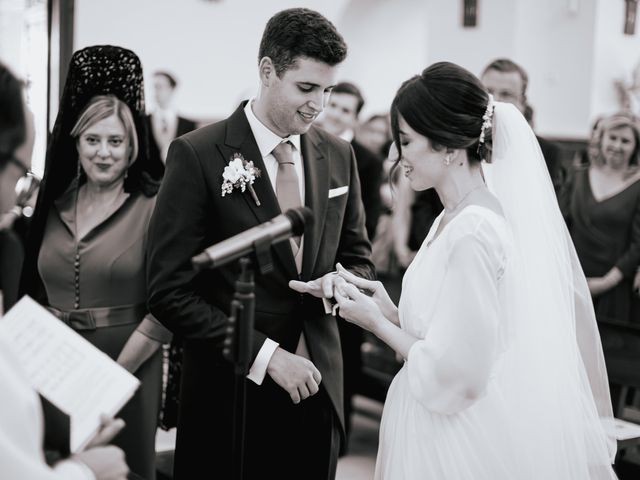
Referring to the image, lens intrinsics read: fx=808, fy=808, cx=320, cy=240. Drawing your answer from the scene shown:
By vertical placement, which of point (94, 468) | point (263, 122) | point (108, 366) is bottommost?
point (94, 468)

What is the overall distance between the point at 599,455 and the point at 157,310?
4.45 ft

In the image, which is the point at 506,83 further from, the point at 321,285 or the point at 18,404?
the point at 18,404

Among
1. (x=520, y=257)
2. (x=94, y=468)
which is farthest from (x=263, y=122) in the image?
(x=94, y=468)

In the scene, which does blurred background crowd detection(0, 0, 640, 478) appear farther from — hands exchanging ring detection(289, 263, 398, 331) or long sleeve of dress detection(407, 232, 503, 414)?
long sleeve of dress detection(407, 232, 503, 414)

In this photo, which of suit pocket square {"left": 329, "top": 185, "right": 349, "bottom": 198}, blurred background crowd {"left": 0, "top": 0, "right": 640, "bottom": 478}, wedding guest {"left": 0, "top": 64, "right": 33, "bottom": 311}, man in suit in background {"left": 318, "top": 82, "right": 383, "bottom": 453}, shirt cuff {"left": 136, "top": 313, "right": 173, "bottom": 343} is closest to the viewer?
wedding guest {"left": 0, "top": 64, "right": 33, "bottom": 311}

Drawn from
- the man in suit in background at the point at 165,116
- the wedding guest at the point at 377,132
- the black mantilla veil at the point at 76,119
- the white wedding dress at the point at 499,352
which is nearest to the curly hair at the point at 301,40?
the white wedding dress at the point at 499,352

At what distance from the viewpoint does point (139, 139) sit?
3.06 metres

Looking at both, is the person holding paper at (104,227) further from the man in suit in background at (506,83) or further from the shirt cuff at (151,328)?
the man in suit in background at (506,83)

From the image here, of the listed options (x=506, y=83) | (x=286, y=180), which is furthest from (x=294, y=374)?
(x=506, y=83)

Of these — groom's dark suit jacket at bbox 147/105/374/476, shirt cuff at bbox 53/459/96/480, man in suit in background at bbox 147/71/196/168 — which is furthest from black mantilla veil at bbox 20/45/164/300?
man in suit in background at bbox 147/71/196/168

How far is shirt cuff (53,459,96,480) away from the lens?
62.3 inches

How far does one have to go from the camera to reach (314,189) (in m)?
2.58

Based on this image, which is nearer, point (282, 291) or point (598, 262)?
point (282, 291)

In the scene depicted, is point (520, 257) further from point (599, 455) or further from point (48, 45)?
point (48, 45)
